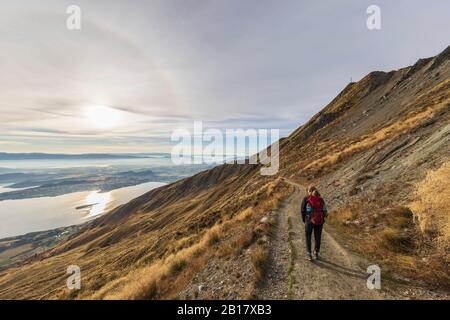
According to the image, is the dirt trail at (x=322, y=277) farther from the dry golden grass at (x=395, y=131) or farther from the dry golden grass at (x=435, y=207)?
the dry golden grass at (x=395, y=131)

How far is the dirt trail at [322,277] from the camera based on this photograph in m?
7.37

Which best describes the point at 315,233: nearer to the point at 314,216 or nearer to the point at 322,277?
the point at 314,216

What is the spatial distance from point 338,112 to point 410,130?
227ft

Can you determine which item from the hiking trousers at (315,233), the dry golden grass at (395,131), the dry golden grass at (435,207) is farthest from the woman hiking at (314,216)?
the dry golden grass at (395,131)

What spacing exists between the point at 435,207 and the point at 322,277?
662 centimetres

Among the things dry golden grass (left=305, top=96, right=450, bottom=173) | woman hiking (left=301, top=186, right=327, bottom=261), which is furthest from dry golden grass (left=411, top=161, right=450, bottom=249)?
dry golden grass (left=305, top=96, right=450, bottom=173)

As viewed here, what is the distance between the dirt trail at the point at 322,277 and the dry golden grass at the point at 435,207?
125 inches

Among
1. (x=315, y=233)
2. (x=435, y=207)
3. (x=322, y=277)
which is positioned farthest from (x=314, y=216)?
(x=435, y=207)

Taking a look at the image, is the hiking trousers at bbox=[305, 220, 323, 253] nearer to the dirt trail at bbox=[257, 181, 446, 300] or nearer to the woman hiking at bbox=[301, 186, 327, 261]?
the woman hiking at bbox=[301, 186, 327, 261]

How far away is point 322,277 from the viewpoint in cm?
848

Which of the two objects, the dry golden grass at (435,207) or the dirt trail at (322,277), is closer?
the dirt trail at (322,277)

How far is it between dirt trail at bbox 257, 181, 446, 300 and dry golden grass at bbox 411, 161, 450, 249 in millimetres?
3168

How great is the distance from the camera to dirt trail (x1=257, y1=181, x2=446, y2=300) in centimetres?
737
